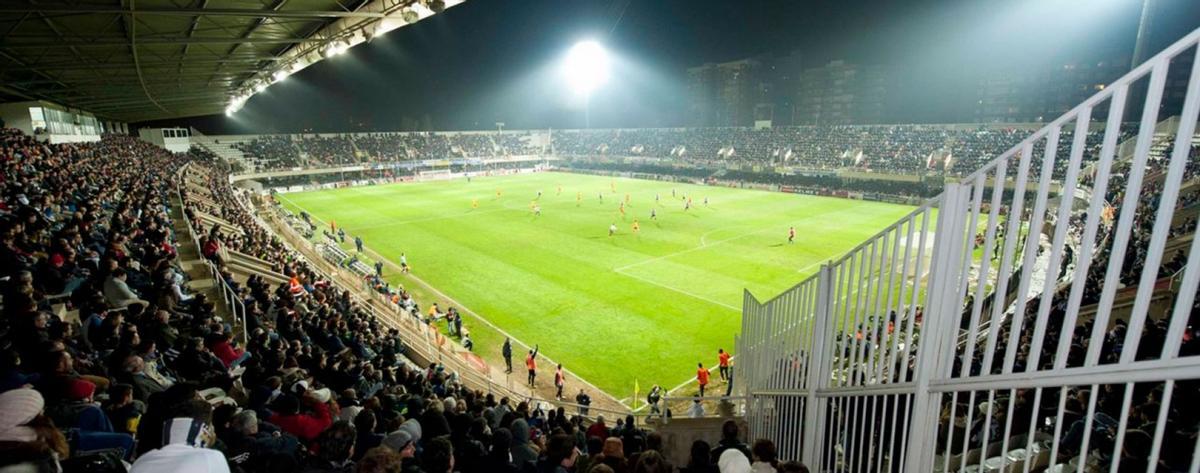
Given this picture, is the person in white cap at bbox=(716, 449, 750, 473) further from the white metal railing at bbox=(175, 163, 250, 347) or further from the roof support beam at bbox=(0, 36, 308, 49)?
the roof support beam at bbox=(0, 36, 308, 49)

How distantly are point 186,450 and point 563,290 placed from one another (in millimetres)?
21927

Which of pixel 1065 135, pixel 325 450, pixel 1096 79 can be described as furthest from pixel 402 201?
pixel 1096 79

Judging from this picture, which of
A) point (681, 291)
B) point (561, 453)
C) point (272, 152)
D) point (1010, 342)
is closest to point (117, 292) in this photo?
point (561, 453)

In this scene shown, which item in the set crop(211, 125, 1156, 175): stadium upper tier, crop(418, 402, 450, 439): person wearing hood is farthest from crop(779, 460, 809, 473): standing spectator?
crop(211, 125, 1156, 175): stadium upper tier

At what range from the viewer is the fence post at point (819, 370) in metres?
5.33

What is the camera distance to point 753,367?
352 inches

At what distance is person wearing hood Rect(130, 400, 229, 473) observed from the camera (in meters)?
2.96

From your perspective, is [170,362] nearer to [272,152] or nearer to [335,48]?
[335,48]

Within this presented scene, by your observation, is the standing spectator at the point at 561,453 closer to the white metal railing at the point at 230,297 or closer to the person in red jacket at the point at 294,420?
the person in red jacket at the point at 294,420

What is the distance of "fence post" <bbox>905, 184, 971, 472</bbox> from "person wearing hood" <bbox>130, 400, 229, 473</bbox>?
399 centimetres

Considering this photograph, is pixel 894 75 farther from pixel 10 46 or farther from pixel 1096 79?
pixel 10 46

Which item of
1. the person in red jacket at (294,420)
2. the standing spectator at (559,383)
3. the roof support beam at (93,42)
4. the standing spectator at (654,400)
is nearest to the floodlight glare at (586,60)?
the roof support beam at (93,42)

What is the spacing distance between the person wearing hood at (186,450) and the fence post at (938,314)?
399 cm

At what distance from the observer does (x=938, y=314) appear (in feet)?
11.1
